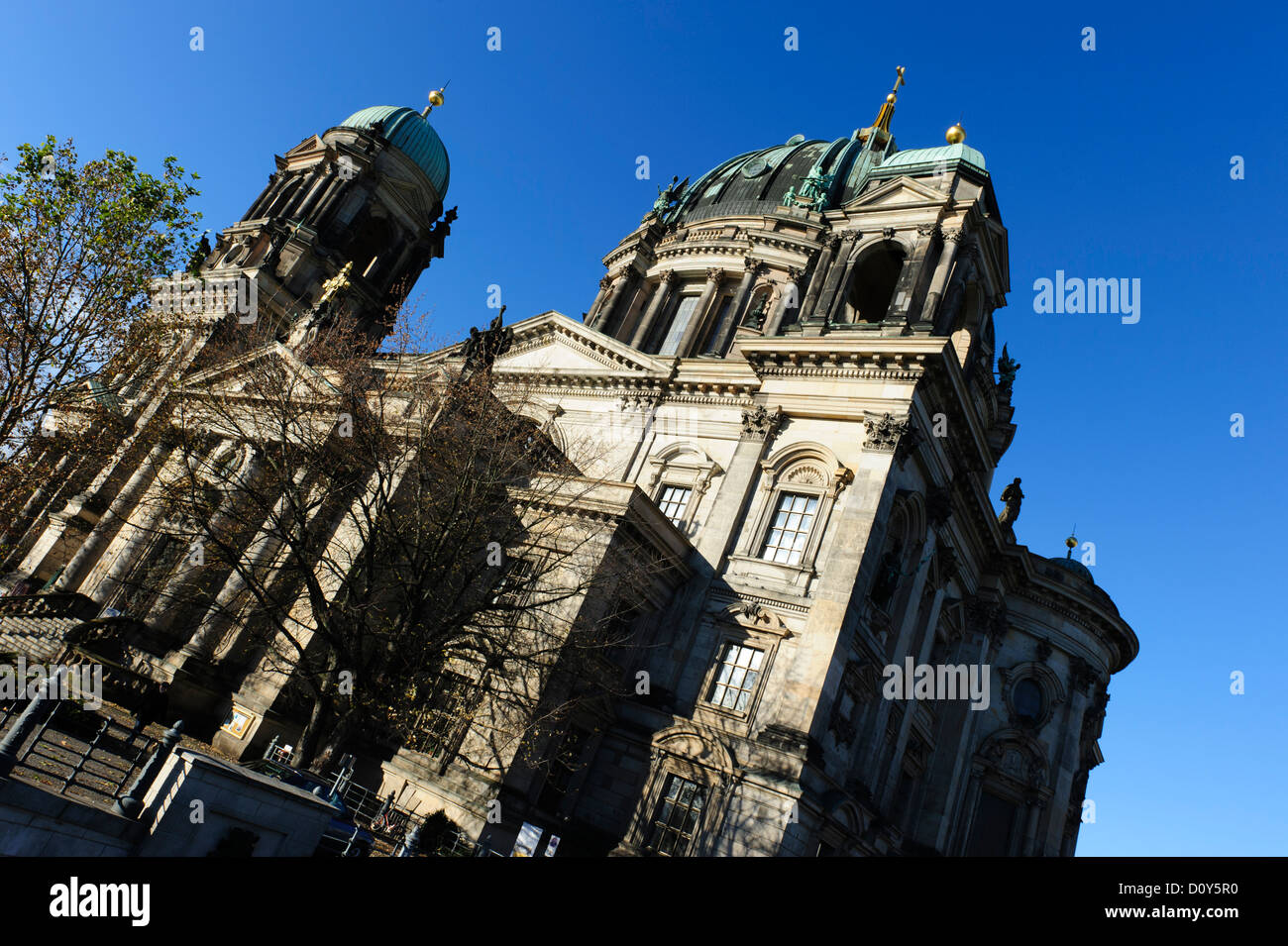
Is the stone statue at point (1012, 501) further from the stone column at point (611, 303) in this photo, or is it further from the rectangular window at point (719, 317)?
the stone column at point (611, 303)

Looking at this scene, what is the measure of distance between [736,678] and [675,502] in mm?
7461

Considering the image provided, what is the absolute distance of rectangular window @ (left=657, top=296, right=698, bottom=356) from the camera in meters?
40.9

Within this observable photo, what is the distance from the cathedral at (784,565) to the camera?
74.1 feet

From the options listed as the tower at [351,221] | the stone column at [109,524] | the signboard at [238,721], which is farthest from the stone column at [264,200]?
the signboard at [238,721]

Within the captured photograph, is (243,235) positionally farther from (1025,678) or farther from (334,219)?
(1025,678)

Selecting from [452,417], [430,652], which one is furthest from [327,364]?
[430,652]

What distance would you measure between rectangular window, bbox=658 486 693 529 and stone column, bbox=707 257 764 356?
1109 centimetres

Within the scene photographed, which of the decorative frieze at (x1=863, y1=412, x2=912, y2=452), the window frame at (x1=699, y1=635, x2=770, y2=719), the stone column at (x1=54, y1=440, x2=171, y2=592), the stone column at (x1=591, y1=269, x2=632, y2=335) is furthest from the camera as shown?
the stone column at (x1=591, y1=269, x2=632, y2=335)

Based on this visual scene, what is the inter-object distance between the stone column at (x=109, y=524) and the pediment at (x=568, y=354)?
50.3 feet

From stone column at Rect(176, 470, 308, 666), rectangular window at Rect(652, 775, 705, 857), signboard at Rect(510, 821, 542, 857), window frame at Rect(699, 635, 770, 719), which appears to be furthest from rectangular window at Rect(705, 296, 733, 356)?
signboard at Rect(510, 821, 542, 857)

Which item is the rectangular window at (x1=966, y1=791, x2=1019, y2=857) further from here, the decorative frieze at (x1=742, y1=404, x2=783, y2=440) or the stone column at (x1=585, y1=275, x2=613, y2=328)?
the stone column at (x1=585, y1=275, x2=613, y2=328)

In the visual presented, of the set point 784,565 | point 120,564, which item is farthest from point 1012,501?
point 120,564

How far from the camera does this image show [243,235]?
49000 mm

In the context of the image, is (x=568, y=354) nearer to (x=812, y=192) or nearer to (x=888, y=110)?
(x=812, y=192)
